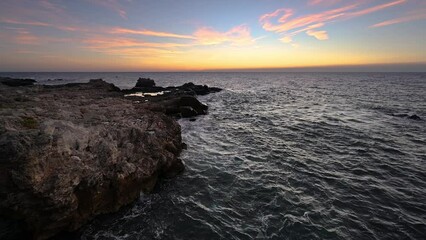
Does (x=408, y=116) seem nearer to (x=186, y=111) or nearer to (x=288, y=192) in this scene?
(x=288, y=192)

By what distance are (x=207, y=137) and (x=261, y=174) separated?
9.56m

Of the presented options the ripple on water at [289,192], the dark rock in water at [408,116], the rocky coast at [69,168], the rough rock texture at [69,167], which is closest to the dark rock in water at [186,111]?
the ripple on water at [289,192]

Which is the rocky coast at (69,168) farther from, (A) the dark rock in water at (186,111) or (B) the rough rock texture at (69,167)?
(A) the dark rock in water at (186,111)

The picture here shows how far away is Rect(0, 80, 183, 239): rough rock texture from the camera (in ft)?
29.0

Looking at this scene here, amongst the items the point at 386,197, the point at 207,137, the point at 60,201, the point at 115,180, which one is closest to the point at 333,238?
the point at 386,197

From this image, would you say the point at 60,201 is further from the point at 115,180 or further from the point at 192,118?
the point at 192,118

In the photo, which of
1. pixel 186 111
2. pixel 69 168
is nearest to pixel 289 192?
pixel 69 168

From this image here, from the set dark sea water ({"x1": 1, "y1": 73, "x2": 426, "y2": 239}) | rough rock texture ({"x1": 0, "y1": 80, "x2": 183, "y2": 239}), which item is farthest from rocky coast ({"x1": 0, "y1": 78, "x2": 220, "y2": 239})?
dark sea water ({"x1": 1, "y1": 73, "x2": 426, "y2": 239})

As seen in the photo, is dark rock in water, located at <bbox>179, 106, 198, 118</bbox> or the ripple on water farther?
dark rock in water, located at <bbox>179, 106, 198, 118</bbox>

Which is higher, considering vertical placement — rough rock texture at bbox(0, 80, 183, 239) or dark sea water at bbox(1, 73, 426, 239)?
rough rock texture at bbox(0, 80, 183, 239)

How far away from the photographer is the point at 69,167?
10.1 metres

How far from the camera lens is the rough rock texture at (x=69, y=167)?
348 inches

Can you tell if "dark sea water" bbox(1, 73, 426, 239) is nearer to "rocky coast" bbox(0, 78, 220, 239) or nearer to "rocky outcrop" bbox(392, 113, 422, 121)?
"rocky coast" bbox(0, 78, 220, 239)

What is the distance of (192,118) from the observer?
33312mm
